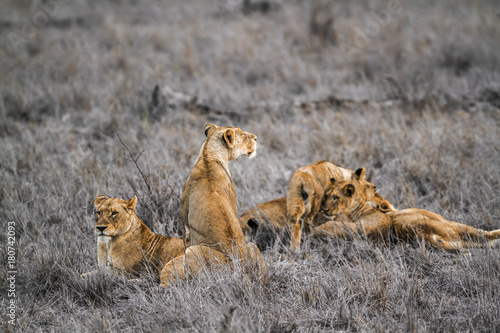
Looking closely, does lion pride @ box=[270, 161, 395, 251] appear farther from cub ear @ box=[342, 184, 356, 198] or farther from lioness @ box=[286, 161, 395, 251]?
cub ear @ box=[342, 184, 356, 198]

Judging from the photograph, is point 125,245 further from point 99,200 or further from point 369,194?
point 369,194

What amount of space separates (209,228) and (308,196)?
1610 millimetres

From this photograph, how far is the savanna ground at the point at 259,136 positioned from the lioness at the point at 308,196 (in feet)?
0.94

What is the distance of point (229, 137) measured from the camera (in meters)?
4.11

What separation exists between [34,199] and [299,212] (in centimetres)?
329

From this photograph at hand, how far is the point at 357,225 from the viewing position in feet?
14.7

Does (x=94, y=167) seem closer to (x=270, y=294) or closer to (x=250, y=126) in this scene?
(x=250, y=126)

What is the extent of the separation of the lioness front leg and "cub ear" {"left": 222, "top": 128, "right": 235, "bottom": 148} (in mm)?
1152

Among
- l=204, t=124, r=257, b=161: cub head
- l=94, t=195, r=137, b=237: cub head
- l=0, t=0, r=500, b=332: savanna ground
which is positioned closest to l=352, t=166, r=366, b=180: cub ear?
l=0, t=0, r=500, b=332: savanna ground

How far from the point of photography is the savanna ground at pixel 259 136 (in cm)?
327

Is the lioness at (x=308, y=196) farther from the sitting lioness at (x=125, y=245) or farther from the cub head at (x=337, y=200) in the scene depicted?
the sitting lioness at (x=125, y=245)

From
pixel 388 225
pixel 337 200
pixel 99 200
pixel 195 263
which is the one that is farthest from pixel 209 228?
pixel 388 225

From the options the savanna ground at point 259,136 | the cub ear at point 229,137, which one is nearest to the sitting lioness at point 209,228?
the savanna ground at point 259,136

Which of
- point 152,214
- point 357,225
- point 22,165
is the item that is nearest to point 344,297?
point 357,225
